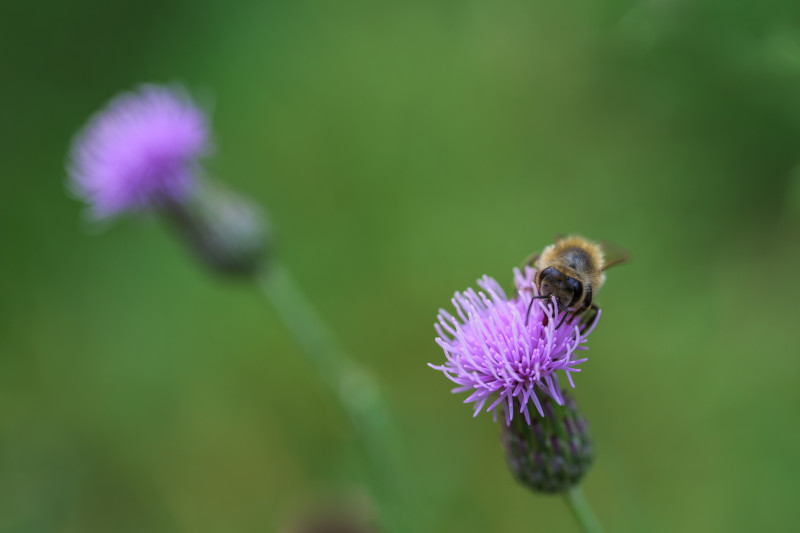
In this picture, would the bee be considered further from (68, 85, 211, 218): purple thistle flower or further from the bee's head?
(68, 85, 211, 218): purple thistle flower

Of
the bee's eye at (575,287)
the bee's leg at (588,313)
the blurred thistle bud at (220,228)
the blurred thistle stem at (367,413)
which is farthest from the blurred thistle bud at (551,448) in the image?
the blurred thistle bud at (220,228)

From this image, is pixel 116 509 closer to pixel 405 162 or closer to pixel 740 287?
pixel 405 162

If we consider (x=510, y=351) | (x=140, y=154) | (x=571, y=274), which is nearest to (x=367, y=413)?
(x=510, y=351)

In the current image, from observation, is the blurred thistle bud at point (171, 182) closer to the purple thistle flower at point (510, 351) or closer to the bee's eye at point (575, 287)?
the purple thistle flower at point (510, 351)

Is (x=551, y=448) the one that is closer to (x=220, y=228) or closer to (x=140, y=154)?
(x=220, y=228)

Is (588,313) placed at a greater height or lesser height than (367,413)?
lesser

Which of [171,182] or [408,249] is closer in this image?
[171,182]

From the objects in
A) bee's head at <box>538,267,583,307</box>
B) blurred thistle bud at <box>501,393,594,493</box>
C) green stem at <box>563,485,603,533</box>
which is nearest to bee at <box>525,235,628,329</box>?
bee's head at <box>538,267,583,307</box>
